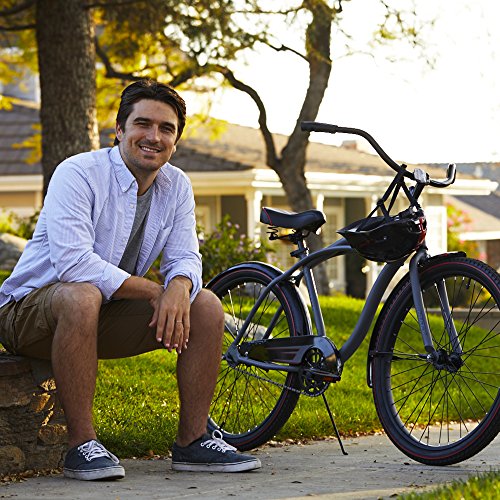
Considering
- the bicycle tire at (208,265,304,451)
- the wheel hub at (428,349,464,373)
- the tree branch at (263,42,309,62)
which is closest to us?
the wheel hub at (428,349,464,373)

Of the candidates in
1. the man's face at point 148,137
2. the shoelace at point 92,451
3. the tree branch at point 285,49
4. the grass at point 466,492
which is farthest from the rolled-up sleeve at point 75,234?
the tree branch at point 285,49

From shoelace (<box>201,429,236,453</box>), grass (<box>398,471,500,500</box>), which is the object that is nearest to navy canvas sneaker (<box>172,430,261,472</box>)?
shoelace (<box>201,429,236,453</box>)

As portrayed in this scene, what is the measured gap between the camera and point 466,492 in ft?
13.1

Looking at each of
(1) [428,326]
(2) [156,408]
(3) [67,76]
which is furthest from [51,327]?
(3) [67,76]

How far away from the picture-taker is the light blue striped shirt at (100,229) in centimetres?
483

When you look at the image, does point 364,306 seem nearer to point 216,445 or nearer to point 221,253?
point 216,445

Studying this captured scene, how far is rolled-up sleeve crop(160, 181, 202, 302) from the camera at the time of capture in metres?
5.20

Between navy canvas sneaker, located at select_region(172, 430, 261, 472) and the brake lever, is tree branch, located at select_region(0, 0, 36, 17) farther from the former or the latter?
navy canvas sneaker, located at select_region(172, 430, 261, 472)

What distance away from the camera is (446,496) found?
3959mm

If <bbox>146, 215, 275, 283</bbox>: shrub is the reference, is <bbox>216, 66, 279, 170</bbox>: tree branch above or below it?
above

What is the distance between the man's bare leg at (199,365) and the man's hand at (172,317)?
9cm

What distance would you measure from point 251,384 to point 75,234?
6.41 feet

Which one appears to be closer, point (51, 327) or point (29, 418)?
point (51, 327)

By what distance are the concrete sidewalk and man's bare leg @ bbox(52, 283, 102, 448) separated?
0.24 meters
